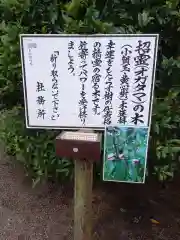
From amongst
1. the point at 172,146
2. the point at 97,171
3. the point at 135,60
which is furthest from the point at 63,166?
the point at 135,60

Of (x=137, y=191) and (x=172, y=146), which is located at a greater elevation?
(x=172, y=146)

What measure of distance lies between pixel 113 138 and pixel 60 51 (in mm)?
564

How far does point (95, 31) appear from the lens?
2.02 m

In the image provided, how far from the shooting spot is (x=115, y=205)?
3.00 m

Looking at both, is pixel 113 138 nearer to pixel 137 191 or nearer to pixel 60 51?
pixel 60 51

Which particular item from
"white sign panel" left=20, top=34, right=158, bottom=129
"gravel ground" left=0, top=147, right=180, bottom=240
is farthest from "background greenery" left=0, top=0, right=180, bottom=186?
"gravel ground" left=0, top=147, right=180, bottom=240

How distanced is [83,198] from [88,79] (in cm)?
A: 72

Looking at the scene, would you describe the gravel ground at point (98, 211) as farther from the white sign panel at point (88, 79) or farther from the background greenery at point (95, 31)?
the white sign panel at point (88, 79)

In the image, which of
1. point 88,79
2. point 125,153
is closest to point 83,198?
point 125,153

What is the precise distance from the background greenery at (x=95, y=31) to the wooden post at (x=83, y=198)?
338 millimetres

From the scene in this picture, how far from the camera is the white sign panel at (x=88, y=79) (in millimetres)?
1754

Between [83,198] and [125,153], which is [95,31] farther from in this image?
[83,198]

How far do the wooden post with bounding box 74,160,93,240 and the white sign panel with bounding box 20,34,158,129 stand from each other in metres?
0.26

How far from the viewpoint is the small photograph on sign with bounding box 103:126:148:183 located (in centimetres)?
182
